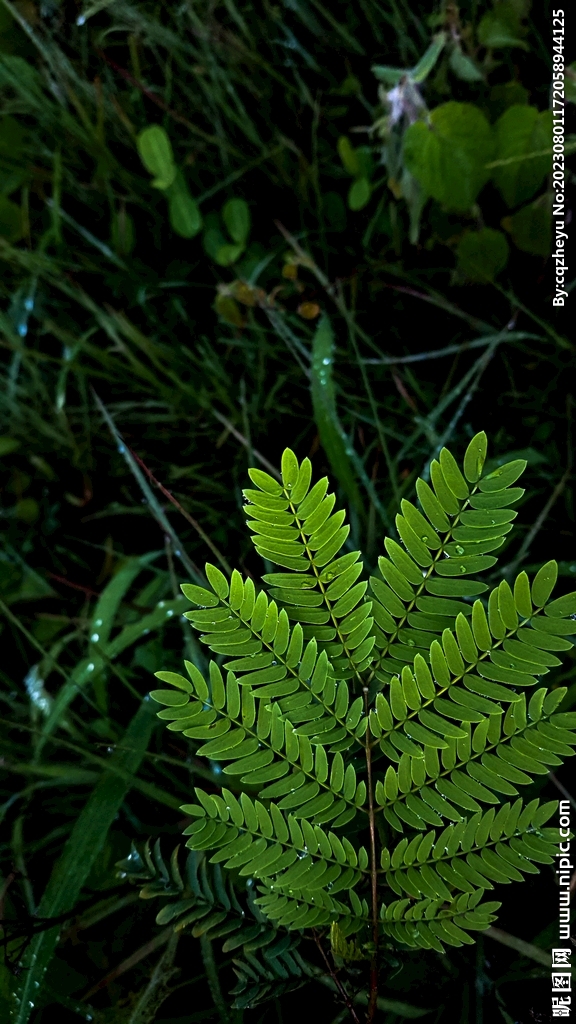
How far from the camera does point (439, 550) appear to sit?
2.34 ft

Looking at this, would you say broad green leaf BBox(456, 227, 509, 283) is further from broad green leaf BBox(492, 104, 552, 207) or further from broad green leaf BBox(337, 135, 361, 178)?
broad green leaf BBox(337, 135, 361, 178)

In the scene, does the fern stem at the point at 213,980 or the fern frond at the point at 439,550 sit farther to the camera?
the fern stem at the point at 213,980

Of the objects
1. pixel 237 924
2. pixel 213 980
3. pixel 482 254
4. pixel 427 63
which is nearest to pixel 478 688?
pixel 237 924

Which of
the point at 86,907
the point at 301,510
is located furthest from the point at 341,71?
the point at 86,907

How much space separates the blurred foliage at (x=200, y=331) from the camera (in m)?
1.24

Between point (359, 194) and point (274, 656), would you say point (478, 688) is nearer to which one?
point (274, 656)

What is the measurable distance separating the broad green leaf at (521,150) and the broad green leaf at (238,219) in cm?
56

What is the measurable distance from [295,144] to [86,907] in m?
1.63

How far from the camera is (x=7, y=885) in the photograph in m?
1.11

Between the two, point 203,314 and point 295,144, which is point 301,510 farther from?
point 295,144

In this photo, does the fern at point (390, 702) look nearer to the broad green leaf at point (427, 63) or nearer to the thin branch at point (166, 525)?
the thin branch at point (166, 525)

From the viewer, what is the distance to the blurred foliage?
4.06ft

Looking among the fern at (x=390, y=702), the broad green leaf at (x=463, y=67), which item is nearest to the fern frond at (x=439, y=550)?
the fern at (x=390, y=702)

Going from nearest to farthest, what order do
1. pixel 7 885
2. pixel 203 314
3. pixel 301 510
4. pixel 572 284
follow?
pixel 301 510
pixel 7 885
pixel 572 284
pixel 203 314
